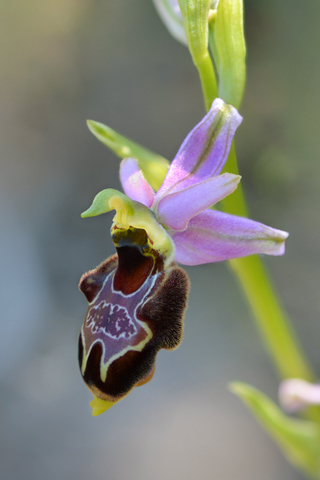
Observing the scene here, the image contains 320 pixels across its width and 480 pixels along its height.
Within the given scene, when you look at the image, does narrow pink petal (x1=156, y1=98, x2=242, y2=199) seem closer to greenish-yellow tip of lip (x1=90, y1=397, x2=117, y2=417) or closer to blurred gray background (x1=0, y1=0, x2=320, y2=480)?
greenish-yellow tip of lip (x1=90, y1=397, x2=117, y2=417)

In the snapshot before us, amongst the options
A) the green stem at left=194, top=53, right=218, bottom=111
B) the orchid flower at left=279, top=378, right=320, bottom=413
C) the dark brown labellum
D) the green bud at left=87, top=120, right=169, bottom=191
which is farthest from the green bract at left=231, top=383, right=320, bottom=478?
the green stem at left=194, top=53, right=218, bottom=111

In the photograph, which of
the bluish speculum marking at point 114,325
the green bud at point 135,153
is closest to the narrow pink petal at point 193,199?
the bluish speculum marking at point 114,325

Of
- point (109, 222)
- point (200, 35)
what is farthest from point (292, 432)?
point (109, 222)

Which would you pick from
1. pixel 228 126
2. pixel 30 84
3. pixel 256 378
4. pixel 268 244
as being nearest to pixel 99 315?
pixel 268 244

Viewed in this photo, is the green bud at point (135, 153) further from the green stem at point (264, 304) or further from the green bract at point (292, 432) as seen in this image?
the green bract at point (292, 432)

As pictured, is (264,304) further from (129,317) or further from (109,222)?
(109,222)
